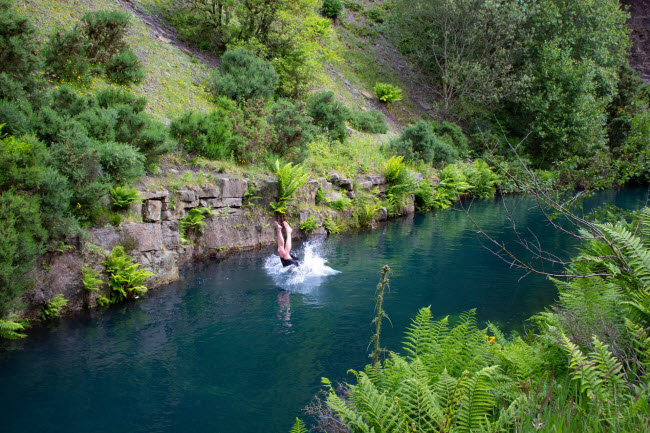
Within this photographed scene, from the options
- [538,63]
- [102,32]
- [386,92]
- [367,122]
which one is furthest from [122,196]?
[538,63]

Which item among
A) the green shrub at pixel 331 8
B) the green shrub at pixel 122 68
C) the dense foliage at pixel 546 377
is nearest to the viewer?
the dense foliage at pixel 546 377

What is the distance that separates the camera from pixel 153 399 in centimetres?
613

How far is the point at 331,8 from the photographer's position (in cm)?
3206

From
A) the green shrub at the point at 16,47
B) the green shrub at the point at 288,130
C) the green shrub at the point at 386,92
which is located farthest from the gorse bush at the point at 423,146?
the green shrub at the point at 16,47

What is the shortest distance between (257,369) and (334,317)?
94.3 inches

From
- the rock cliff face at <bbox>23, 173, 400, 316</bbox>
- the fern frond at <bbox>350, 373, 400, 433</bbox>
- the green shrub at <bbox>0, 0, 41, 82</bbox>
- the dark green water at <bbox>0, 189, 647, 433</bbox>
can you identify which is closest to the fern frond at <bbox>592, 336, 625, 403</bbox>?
the fern frond at <bbox>350, 373, 400, 433</bbox>

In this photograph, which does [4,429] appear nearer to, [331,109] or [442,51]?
[331,109]

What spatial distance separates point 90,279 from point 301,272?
4.82 metres

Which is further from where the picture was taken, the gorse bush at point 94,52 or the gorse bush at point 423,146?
the gorse bush at point 423,146

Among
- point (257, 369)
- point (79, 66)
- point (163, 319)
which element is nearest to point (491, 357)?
point (257, 369)

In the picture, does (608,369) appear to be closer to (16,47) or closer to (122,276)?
(122,276)

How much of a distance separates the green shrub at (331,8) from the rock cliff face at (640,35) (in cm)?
2591

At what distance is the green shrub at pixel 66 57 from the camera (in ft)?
42.0

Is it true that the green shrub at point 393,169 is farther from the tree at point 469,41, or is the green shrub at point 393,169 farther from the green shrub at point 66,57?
the green shrub at point 66,57
